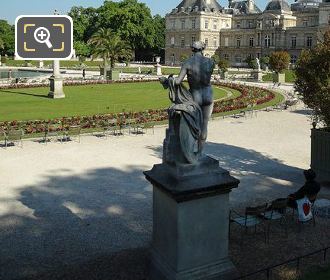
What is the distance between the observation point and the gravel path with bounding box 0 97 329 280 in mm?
9594

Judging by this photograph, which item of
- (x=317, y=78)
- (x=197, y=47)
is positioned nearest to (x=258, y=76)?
(x=317, y=78)

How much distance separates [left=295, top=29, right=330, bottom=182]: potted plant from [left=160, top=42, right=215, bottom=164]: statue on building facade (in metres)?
6.94

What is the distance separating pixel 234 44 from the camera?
9850 cm

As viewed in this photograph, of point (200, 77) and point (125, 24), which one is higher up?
point (125, 24)

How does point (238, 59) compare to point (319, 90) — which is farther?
point (238, 59)

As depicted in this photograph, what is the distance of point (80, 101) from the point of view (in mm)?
33969

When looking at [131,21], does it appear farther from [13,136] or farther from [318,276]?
[318,276]

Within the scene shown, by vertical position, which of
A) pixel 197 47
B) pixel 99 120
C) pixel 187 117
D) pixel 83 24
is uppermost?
pixel 83 24

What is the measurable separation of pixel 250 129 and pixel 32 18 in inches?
1156

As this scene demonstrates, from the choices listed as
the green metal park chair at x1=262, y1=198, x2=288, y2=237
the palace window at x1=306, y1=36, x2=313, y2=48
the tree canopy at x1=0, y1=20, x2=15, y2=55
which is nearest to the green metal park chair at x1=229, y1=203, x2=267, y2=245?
the green metal park chair at x1=262, y1=198, x2=288, y2=237

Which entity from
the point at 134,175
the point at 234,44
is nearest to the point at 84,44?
the point at 234,44

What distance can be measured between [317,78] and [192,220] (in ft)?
26.3

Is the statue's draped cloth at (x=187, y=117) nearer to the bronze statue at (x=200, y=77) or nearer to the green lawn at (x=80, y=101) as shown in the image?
the bronze statue at (x=200, y=77)

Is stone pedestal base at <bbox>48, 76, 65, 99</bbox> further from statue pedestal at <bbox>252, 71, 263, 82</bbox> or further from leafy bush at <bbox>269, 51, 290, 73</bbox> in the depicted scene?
statue pedestal at <bbox>252, 71, 263, 82</bbox>
